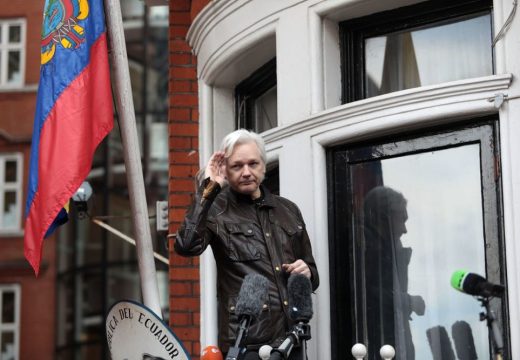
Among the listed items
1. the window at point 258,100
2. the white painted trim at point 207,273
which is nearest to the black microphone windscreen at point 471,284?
the window at point 258,100

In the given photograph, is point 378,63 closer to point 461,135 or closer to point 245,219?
point 461,135

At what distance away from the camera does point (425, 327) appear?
5688 millimetres

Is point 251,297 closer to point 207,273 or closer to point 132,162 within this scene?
point 132,162

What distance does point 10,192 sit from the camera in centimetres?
3212

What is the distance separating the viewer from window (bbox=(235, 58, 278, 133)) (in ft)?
23.4

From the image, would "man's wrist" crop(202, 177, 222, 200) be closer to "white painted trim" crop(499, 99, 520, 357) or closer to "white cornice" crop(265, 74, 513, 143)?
"white cornice" crop(265, 74, 513, 143)

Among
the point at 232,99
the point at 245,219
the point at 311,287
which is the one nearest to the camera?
the point at 311,287

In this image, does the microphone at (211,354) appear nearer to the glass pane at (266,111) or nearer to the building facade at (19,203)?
the glass pane at (266,111)

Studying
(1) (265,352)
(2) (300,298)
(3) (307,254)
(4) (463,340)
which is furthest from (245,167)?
(4) (463,340)

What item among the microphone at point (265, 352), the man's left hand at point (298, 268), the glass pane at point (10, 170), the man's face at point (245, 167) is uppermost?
the glass pane at point (10, 170)

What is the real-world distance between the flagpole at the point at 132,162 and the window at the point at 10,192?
25556mm

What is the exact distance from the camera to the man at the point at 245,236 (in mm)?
5223

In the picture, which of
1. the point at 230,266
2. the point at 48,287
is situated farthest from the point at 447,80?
the point at 48,287

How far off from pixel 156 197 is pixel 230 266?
29198 millimetres
